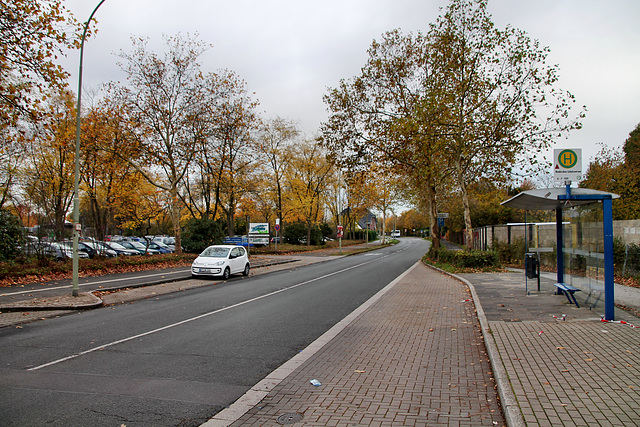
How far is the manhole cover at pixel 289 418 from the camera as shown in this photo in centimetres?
422

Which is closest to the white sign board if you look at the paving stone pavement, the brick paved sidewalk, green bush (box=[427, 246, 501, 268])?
the paving stone pavement

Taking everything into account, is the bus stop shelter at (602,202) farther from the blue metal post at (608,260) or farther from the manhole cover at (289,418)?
the manhole cover at (289,418)

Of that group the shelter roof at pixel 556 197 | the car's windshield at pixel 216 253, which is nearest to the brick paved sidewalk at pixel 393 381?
the shelter roof at pixel 556 197

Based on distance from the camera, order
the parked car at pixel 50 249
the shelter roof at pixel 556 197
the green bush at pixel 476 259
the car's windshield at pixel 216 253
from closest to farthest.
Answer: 1. the shelter roof at pixel 556 197
2. the parked car at pixel 50 249
3. the car's windshield at pixel 216 253
4. the green bush at pixel 476 259

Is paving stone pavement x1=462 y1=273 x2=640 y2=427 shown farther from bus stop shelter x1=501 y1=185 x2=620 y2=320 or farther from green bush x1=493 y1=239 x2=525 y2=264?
green bush x1=493 y1=239 x2=525 y2=264

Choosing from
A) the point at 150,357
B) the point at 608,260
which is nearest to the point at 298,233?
the point at 608,260

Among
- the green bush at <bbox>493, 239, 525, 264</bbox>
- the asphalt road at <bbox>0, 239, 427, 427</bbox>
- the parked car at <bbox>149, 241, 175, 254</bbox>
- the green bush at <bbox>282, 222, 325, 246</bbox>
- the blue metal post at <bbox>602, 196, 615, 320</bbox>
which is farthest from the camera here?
the green bush at <bbox>282, 222, 325, 246</bbox>

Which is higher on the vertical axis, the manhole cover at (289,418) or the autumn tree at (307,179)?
the autumn tree at (307,179)

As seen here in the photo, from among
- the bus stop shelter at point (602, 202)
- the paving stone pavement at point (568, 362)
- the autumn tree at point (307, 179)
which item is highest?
the autumn tree at point (307, 179)

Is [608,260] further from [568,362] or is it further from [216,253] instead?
[216,253]

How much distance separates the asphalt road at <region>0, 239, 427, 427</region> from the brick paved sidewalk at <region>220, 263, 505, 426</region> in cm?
61

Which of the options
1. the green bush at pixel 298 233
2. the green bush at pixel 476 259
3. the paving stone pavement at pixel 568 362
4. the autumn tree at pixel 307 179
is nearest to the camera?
the paving stone pavement at pixel 568 362

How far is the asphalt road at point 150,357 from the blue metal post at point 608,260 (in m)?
5.16

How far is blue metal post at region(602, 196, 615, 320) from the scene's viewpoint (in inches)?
307
